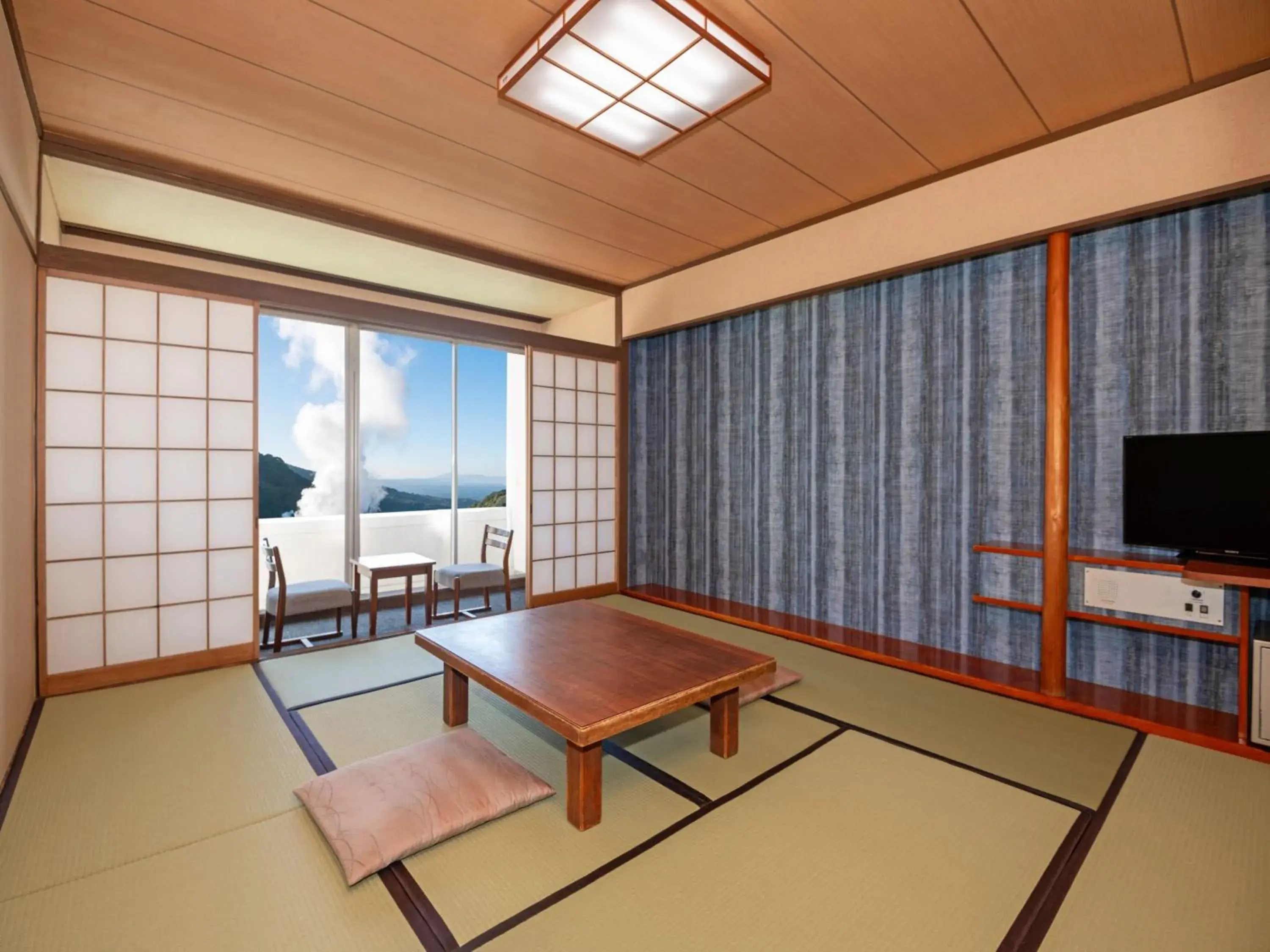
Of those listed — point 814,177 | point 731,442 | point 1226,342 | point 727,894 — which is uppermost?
point 814,177

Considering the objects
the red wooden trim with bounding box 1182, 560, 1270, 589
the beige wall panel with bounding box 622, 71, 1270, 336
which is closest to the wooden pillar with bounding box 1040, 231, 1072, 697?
the beige wall panel with bounding box 622, 71, 1270, 336

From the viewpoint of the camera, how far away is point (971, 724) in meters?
2.55

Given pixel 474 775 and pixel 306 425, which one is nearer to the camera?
pixel 474 775

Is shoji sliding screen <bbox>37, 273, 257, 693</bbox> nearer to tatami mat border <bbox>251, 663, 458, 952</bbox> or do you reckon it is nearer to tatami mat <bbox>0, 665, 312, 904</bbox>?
tatami mat <bbox>0, 665, 312, 904</bbox>

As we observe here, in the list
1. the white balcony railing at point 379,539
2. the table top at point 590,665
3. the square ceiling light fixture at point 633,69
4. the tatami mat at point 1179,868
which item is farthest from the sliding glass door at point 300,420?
the tatami mat at point 1179,868

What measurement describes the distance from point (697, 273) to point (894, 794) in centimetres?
372

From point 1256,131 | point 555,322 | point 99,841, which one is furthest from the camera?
point 555,322

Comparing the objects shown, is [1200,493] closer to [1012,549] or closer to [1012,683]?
[1012,549]

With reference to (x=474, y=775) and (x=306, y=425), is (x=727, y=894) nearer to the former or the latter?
(x=474, y=775)

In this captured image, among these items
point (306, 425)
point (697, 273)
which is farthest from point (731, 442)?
point (306, 425)

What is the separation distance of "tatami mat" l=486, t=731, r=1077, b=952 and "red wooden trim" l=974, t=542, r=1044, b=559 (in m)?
1.19

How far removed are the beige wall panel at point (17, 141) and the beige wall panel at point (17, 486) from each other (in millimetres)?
95

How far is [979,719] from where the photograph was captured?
260 cm

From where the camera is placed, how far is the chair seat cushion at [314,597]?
3.78 m
